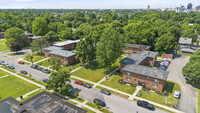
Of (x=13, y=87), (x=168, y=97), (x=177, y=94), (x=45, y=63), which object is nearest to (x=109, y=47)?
(x=168, y=97)

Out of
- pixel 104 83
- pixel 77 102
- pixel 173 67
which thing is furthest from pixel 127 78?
pixel 173 67

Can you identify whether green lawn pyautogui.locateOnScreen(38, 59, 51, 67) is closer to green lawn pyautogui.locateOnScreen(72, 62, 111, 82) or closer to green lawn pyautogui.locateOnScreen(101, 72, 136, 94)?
green lawn pyautogui.locateOnScreen(72, 62, 111, 82)

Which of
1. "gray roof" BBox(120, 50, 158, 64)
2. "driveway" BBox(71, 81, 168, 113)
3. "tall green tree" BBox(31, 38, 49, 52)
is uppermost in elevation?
→ "tall green tree" BBox(31, 38, 49, 52)

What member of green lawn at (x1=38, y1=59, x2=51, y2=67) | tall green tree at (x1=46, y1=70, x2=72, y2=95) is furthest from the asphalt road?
green lawn at (x1=38, y1=59, x2=51, y2=67)

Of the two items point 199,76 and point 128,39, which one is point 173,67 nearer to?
point 199,76

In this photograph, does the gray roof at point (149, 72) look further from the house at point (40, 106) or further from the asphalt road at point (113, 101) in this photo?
the house at point (40, 106)

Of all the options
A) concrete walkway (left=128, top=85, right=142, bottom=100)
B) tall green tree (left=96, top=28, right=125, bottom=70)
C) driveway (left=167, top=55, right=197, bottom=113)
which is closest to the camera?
driveway (left=167, top=55, right=197, bottom=113)

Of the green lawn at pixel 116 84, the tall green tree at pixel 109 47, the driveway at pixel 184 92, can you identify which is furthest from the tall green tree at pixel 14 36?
the driveway at pixel 184 92
